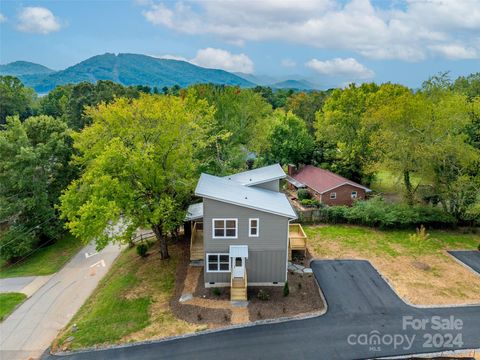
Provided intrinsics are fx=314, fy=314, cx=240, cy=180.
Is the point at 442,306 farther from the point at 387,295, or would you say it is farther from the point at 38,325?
the point at 38,325

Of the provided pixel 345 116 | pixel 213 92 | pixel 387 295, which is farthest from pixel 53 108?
pixel 387 295

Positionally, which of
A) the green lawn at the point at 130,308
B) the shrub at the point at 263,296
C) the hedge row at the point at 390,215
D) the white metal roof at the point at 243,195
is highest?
the white metal roof at the point at 243,195

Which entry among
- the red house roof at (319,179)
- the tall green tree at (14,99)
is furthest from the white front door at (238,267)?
the tall green tree at (14,99)

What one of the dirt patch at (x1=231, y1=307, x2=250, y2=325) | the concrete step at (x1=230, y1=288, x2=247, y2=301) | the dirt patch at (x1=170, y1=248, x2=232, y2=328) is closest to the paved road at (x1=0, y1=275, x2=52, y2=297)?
the dirt patch at (x1=170, y1=248, x2=232, y2=328)

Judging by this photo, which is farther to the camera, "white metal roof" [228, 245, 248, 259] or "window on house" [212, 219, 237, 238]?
"window on house" [212, 219, 237, 238]

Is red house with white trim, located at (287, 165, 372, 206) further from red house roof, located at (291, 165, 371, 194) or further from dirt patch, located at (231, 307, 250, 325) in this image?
dirt patch, located at (231, 307, 250, 325)

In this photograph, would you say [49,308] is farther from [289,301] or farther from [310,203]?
[310,203]

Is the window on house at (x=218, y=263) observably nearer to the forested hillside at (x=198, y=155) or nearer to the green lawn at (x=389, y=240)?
the forested hillside at (x=198, y=155)
